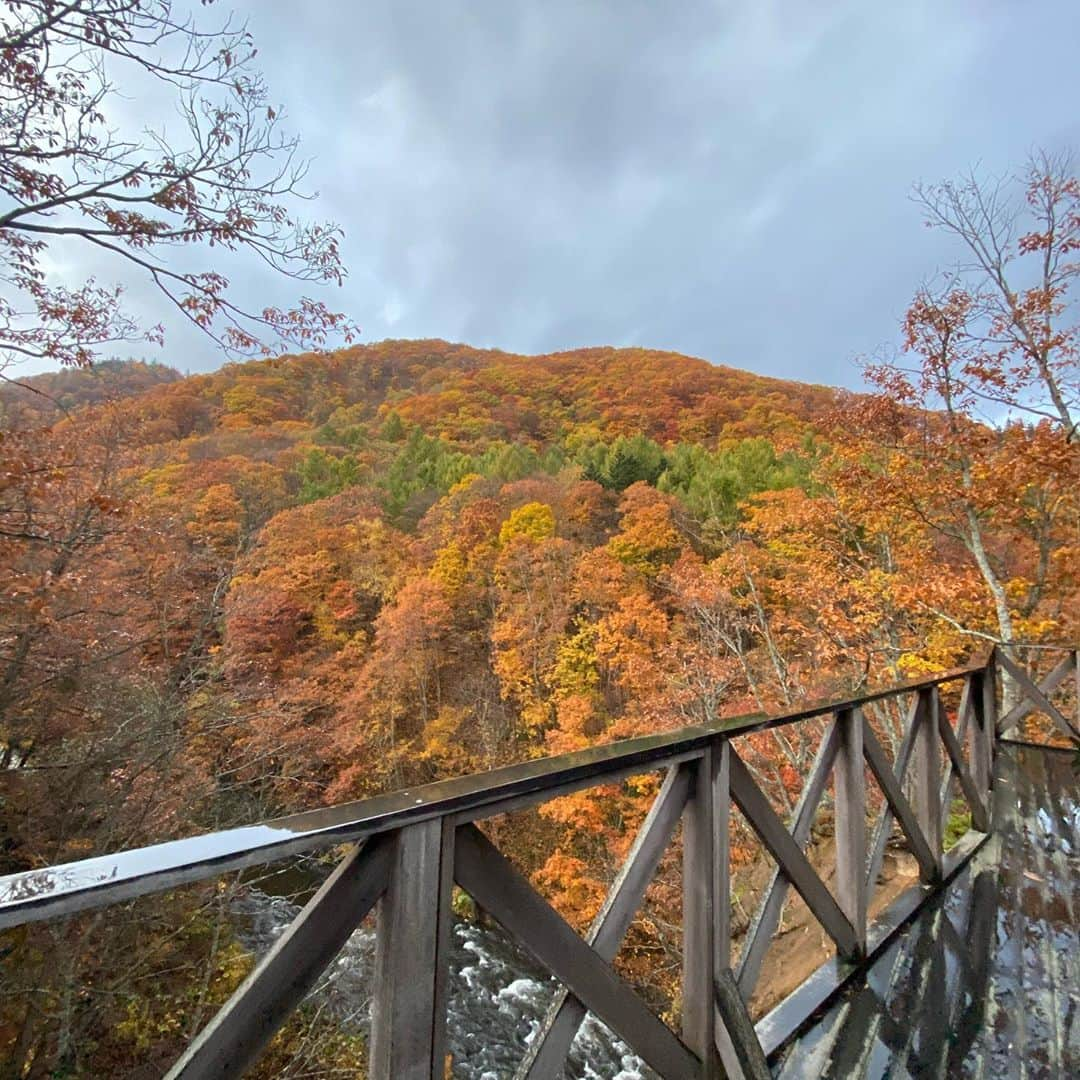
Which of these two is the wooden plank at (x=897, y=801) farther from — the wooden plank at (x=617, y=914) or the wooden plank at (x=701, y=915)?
the wooden plank at (x=617, y=914)

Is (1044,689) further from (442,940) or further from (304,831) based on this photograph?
(304,831)

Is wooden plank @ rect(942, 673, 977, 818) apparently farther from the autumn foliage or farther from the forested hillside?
the forested hillside

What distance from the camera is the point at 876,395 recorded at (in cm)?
772

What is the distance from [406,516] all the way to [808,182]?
23356 millimetres

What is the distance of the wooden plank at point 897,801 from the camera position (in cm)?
222

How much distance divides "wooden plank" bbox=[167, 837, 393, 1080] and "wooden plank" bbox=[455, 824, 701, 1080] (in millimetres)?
181

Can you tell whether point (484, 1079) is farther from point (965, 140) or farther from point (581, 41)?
point (581, 41)

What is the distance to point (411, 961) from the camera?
0.91 meters

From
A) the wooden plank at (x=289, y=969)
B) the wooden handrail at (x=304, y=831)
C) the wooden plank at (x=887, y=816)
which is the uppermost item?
the wooden plank at (x=887, y=816)

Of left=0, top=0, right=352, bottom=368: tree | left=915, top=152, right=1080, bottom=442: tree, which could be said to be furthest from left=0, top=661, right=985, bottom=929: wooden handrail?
left=915, top=152, right=1080, bottom=442: tree

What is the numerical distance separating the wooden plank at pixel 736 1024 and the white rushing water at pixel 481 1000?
431 cm

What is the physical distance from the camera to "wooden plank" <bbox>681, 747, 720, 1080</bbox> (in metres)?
1.50

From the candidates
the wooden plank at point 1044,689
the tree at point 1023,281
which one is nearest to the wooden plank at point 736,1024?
the wooden plank at point 1044,689

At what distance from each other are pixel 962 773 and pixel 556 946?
3.16m
